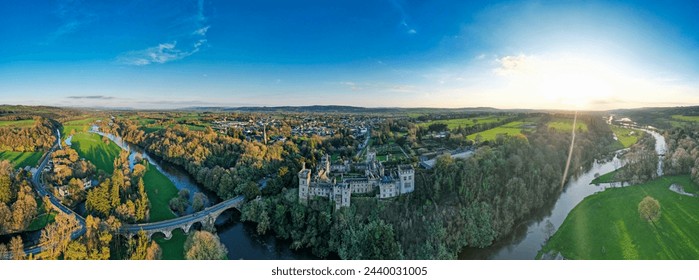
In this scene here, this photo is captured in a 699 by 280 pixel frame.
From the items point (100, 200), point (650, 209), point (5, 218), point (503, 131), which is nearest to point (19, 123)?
point (5, 218)

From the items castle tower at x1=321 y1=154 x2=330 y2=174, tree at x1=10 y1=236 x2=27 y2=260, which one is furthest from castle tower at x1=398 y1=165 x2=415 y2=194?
tree at x1=10 y1=236 x2=27 y2=260

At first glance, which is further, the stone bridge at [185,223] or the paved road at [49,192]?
the stone bridge at [185,223]

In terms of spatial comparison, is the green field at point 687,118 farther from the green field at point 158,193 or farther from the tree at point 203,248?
the green field at point 158,193

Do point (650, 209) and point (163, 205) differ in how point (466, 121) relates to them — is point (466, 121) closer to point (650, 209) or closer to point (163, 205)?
point (650, 209)

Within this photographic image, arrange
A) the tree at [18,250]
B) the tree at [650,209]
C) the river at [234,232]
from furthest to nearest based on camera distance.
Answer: the river at [234,232], the tree at [650,209], the tree at [18,250]

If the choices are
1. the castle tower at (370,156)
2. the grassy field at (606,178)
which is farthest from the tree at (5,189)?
the grassy field at (606,178)

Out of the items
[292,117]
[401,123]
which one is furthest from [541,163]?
[292,117]
